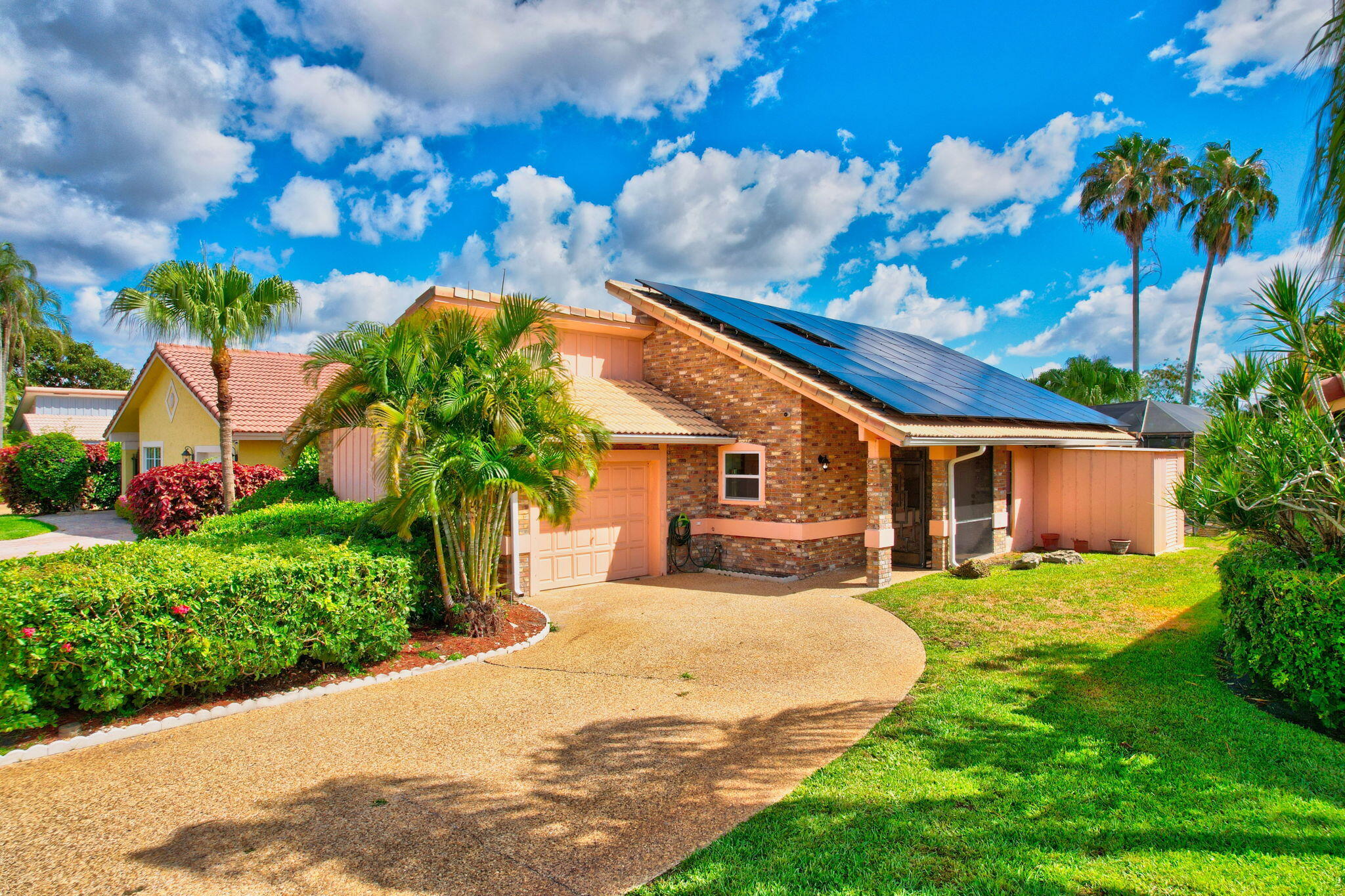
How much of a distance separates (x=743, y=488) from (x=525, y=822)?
9.42m

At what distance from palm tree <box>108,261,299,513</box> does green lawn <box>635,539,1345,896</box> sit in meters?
12.6

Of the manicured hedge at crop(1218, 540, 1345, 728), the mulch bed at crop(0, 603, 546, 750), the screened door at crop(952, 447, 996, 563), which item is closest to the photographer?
the manicured hedge at crop(1218, 540, 1345, 728)

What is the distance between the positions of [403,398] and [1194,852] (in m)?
7.85

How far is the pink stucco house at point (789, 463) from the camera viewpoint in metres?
12.2

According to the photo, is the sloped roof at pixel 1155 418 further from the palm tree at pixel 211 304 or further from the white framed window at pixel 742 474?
the palm tree at pixel 211 304

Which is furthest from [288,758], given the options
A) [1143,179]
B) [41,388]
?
[41,388]

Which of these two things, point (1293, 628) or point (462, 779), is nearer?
point (462, 779)

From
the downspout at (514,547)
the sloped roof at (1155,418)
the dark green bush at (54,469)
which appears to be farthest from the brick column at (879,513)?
the dark green bush at (54,469)

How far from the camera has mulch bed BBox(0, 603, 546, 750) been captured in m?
5.81

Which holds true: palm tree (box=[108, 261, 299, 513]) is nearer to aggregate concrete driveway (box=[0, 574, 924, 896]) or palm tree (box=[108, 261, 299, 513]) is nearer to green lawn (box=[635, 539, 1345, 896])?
aggregate concrete driveway (box=[0, 574, 924, 896])

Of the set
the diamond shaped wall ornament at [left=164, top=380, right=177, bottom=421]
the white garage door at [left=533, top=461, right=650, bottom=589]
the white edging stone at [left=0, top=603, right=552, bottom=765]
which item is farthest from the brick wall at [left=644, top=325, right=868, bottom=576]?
the diamond shaped wall ornament at [left=164, top=380, right=177, bottom=421]

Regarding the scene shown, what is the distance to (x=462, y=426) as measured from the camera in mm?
→ 8477

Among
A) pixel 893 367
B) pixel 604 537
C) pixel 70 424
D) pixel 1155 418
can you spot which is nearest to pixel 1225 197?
pixel 1155 418

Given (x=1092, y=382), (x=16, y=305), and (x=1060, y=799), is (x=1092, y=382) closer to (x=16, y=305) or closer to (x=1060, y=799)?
(x=1060, y=799)
